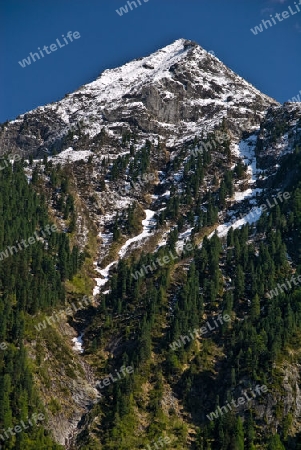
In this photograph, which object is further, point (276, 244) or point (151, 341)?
point (276, 244)

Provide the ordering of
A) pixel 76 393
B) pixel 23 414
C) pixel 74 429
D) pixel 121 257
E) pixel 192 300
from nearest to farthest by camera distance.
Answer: pixel 23 414 < pixel 74 429 < pixel 76 393 < pixel 192 300 < pixel 121 257

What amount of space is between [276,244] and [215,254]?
1833 cm

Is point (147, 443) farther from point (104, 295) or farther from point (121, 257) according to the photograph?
point (121, 257)

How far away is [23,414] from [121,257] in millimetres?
83329

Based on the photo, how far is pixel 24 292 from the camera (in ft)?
488

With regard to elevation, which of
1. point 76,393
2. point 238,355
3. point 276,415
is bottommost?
point 276,415

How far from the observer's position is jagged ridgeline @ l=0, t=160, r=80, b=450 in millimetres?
118375

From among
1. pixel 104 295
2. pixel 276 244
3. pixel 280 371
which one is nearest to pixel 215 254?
pixel 276 244

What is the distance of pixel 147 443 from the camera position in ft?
408

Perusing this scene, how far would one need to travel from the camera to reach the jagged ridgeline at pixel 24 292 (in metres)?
118

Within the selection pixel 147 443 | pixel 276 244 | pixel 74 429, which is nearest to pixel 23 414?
pixel 74 429

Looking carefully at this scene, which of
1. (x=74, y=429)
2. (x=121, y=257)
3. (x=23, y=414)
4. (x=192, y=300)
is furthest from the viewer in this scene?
(x=121, y=257)

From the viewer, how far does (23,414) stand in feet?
392

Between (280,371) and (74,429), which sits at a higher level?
(74,429)
